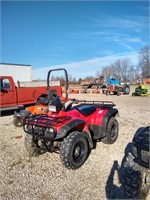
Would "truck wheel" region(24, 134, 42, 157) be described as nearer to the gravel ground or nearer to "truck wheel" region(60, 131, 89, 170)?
the gravel ground

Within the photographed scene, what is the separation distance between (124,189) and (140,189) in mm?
232

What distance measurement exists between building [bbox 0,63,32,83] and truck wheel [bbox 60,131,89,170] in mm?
26844

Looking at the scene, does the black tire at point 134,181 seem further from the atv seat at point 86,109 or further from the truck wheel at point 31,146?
the truck wheel at point 31,146

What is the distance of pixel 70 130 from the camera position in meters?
4.49

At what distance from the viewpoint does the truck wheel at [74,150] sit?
13.5ft

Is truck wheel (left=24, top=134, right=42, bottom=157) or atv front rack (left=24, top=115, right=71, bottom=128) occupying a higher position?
atv front rack (left=24, top=115, right=71, bottom=128)

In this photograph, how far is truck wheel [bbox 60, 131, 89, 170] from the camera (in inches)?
161

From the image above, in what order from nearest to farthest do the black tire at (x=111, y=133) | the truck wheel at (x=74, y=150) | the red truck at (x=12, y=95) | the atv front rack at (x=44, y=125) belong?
the truck wheel at (x=74, y=150) → the atv front rack at (x=44, y=125) → the black tire at (x=111, y=133) → the red truck at (x=12, y=95)

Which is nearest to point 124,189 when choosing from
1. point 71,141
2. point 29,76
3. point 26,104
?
point 71,141

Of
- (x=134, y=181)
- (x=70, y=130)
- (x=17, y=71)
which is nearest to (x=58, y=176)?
(x=70, y=130)

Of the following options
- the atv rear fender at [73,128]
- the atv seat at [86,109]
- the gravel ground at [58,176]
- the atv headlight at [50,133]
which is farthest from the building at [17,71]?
the atv headlight at [50,133]

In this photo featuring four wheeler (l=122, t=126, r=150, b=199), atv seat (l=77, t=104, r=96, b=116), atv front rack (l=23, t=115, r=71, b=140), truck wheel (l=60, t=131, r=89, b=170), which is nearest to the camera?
four wheeler (l=122, t=126, r=150, b=199)

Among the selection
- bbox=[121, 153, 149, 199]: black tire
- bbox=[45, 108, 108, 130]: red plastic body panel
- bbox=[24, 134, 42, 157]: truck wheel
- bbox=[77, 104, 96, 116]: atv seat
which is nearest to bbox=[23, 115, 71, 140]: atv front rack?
bbox=[45, 108, 108, 130]: red plastic body panel

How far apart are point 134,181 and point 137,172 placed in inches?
5.3
